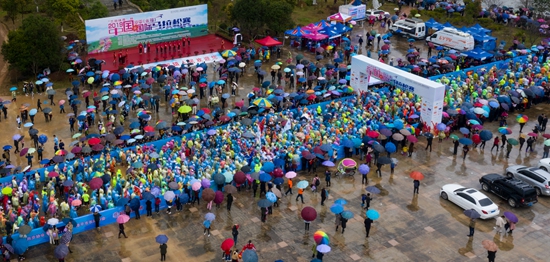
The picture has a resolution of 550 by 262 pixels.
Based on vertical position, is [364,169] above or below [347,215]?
above

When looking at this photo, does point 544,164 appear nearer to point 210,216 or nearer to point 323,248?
point 323,248

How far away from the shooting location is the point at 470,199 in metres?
30.8

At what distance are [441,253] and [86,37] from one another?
33.7m

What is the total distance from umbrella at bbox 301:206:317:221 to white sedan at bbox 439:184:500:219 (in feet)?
24.0

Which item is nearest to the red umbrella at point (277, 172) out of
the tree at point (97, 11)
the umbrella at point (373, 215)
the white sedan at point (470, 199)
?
the umbrella at point (373, 215)

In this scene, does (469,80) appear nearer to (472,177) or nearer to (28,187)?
(472,177)

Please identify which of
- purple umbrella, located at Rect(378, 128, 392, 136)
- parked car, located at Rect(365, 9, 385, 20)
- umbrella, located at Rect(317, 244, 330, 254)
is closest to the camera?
umbrella, located at Rect(317, 244, 330, 254)

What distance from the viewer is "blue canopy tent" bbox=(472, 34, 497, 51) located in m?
54.9

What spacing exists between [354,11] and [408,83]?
24.0 meters

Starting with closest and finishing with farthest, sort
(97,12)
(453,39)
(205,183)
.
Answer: (205,183)
(453,39)
(97,12)

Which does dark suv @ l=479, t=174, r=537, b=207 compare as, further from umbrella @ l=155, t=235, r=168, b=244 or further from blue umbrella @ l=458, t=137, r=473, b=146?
umbrella @ l=155, t=235, r=168, b=244

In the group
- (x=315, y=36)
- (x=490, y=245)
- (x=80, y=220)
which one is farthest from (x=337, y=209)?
(x=315, y=36)


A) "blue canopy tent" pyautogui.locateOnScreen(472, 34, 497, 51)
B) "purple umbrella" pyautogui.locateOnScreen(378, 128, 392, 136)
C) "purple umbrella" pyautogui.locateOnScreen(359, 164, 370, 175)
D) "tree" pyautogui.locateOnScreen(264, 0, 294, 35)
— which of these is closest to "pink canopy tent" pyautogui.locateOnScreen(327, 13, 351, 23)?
"tree" pyautogui.locateOnScreen(264, 0, 294, 35)

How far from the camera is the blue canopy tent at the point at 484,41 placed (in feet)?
180
